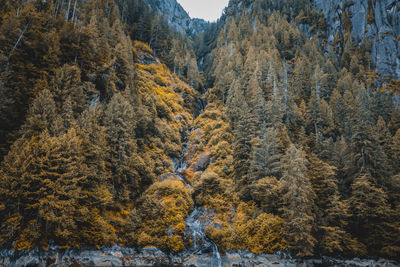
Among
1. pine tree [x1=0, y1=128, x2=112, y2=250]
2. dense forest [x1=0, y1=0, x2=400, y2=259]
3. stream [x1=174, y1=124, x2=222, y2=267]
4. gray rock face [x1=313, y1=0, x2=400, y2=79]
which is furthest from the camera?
gray rock face [x1=313, y1=0, x2=400, y2=79]

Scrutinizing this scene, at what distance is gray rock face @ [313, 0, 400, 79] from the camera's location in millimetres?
78750

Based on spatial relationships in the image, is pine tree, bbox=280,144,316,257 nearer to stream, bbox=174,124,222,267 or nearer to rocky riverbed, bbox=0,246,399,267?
rocky riverbed, bbox=0,246,399,267

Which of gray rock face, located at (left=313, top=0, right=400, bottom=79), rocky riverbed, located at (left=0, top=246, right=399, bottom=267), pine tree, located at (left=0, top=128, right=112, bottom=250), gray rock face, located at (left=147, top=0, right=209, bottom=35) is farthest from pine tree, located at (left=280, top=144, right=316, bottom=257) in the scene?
gray rock face, located at (left=147, top=0, right=209, bottom=35)

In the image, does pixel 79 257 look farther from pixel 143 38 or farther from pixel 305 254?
pixel 143 38

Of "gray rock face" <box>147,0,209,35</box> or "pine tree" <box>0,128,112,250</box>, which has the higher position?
"gray rock face" <box>147,0,209,35</box>

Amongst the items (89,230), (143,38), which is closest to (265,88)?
(89,230)

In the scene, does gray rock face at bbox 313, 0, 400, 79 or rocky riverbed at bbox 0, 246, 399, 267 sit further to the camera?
gray rock face at bbox 313, 0, 400, 79

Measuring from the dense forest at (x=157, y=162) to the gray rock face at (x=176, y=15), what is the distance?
111 m

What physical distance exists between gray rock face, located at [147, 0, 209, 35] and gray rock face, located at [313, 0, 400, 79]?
88.4 m

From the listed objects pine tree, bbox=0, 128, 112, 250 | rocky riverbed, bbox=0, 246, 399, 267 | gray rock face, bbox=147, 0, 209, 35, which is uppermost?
gray rock face, bbox=147, 0, 209, 35

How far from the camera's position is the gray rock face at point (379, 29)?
258ft

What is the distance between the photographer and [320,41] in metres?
98.6

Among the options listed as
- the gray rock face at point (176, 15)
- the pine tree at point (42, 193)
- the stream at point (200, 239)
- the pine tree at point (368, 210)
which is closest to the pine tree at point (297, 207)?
the pine tree at point (368, 210)

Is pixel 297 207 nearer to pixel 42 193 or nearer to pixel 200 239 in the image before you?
pixel 200 239
